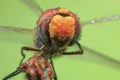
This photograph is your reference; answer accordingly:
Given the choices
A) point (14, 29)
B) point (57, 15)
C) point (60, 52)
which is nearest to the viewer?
point (57, 15)

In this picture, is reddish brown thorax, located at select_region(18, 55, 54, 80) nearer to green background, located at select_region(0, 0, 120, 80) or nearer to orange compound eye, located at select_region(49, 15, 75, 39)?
orange compound eye, located at select_region(49, 15, 75, 39)

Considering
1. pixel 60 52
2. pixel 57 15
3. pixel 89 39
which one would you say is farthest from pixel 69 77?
pixel 57 15

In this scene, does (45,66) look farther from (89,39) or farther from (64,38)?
(89,39)

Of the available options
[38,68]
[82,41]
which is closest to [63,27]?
[38,68]

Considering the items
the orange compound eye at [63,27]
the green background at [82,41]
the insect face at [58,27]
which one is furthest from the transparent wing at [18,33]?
the orange compound eye at [63,27]

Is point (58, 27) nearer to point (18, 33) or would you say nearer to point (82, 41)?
point (18, 33)

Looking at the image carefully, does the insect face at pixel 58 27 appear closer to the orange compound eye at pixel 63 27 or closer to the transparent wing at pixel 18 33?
the orange compound eye at pixel 63 27
